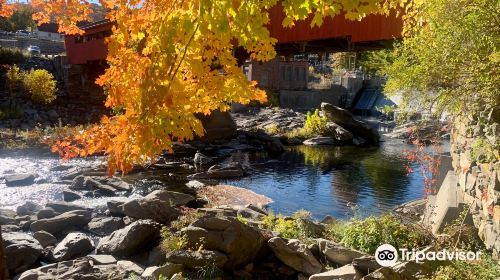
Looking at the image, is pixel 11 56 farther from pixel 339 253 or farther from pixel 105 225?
pixel 339 253

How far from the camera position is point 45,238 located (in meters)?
7.82

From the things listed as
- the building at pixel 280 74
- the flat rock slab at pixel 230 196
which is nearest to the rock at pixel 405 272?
the flat rock slab at pixel 230 196

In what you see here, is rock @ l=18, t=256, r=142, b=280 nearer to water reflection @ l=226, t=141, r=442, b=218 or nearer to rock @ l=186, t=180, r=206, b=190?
water reflection @ l=226, t=141, r=442, b=218

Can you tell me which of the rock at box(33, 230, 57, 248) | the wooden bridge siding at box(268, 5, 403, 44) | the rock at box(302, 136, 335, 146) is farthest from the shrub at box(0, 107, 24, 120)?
the rock at box(33, 230, 57, 248)

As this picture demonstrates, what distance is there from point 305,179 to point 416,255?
8.75m

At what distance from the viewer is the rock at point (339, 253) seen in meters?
5.90

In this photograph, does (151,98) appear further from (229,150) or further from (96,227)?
(229,150)

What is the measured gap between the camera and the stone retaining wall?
464 cm

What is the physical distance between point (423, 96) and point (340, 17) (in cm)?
994

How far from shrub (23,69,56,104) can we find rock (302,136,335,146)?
570 inches

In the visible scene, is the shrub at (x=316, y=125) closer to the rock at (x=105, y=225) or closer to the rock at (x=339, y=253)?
the rock at (x=105, y=225)

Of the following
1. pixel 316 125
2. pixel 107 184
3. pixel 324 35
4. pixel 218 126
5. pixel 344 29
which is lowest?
pixel 107 184

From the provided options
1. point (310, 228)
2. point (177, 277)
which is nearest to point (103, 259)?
point (177, 277)

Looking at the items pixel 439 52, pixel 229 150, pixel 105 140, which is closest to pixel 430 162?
pixel 439 52
